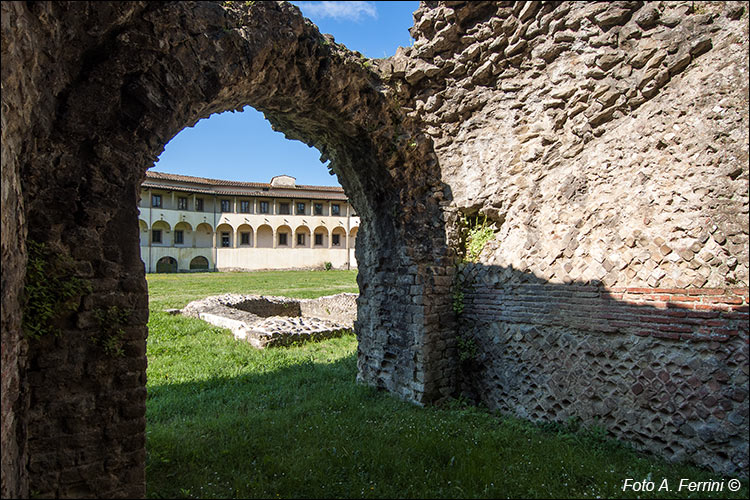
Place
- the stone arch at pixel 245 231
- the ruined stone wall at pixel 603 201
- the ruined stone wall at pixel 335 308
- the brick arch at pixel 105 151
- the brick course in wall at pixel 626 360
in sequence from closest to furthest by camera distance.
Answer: the brick arch at pixel 105 151 → the brick course in wall at pixel 626 360 → the ruined stone wall at pixel 603 201 → the ruined stone wall at pixel 335 308 → the stone arch at pixel 245 231

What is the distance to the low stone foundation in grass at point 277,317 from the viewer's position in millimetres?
9500

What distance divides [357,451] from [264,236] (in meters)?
36.4

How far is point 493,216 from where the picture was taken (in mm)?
5895

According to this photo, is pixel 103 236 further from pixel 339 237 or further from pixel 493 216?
pixel 339 237

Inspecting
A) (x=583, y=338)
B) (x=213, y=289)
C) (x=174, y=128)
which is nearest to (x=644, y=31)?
(x=583, y=338)

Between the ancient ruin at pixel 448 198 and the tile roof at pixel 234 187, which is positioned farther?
the tile roof at pixel 234 187

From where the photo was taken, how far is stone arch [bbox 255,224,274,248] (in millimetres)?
38484

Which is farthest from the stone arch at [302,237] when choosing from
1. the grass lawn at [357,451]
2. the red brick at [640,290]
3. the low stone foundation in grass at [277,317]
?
the red brick at [640,290]

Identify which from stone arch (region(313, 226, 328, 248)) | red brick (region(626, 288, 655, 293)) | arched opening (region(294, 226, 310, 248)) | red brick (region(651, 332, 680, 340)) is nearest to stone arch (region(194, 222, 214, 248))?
arched opening (region(294, 226, 310, 248))

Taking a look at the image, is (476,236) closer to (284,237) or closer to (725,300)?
(725,300)

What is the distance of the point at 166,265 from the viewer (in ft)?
116

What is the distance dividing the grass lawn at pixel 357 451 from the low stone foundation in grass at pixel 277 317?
9.38ft

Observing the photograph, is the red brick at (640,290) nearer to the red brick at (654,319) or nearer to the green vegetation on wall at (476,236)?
the red brick at (654,319)

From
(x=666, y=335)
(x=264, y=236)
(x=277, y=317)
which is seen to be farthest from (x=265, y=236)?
(x=666, y=335)
